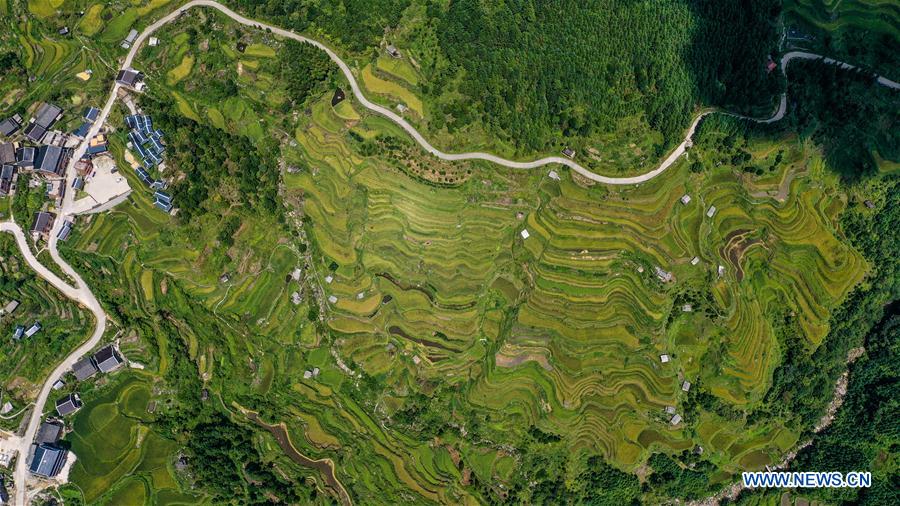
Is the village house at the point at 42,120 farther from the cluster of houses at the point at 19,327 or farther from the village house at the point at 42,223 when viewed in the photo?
the cluster of houses at the point at 19,327

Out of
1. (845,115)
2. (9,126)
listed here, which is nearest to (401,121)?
(9,126)

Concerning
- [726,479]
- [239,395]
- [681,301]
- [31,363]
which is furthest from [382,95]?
[726,479]

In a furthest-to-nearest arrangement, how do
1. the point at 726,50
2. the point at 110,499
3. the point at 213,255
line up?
the point at 726,50 → the point at 213,255 → the point at 110,499

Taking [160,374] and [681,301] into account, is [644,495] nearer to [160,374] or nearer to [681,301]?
[681,301]

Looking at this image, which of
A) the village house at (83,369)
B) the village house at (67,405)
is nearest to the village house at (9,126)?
the village house at (83,369)

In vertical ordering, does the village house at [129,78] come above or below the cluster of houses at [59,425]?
above

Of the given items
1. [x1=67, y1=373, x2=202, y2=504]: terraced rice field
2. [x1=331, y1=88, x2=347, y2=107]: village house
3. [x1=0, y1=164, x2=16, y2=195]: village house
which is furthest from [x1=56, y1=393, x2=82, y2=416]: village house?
[x1=331, y1=88, x2=347, y2=107]: village house
